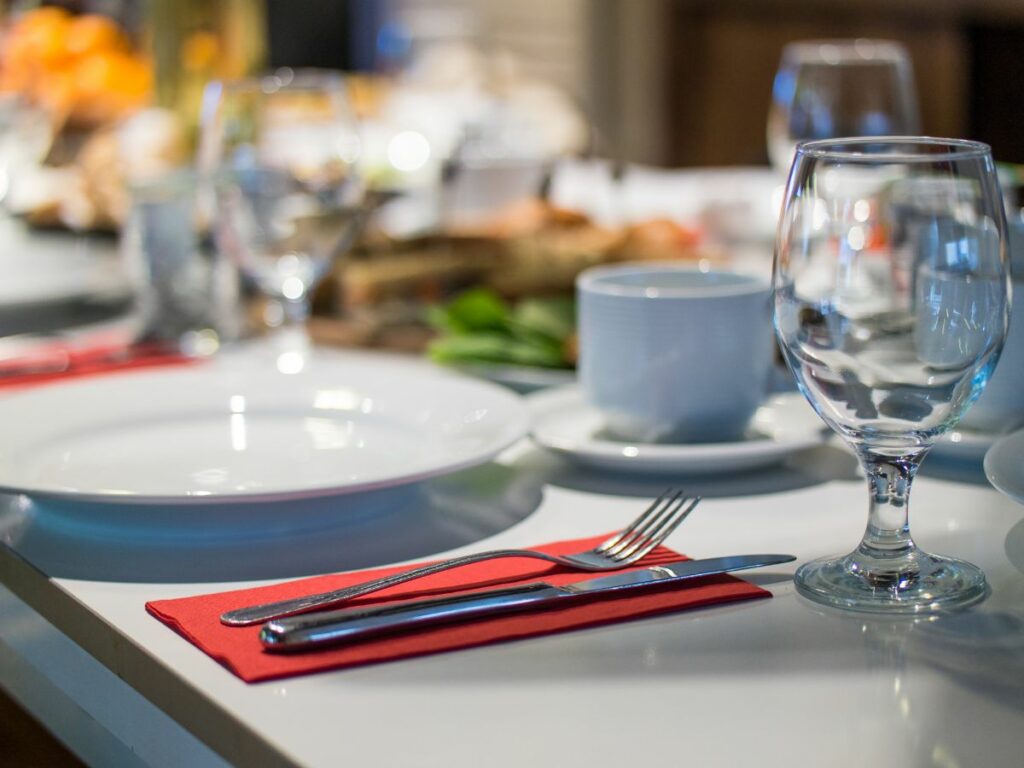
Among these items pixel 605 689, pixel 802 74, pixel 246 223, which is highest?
pixel 802 74

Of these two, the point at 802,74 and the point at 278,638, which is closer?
the point at 278,638

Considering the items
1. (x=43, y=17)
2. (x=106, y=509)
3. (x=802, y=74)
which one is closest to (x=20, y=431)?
(x=106, y=509)

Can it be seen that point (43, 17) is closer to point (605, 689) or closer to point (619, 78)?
point (605, 689)

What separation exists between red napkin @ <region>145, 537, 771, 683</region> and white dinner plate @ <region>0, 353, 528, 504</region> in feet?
0.22

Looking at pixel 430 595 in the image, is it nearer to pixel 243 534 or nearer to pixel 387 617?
pixel 387 617

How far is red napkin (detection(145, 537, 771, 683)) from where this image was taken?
0.47 meters

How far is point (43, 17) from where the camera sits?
1840 millimetres

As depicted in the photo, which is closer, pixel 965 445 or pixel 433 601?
pixel 433 601

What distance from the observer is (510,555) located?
531 mm

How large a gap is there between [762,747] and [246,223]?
684 mm

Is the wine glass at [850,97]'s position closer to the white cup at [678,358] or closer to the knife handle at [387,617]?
the white cup at [678,358]

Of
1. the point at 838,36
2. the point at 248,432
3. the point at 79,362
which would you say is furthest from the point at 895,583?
the point at 838,36

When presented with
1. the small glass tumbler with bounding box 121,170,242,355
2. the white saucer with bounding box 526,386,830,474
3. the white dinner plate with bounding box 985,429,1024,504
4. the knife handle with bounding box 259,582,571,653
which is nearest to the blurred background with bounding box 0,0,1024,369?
the small glass tumbler with bounding box 121,170,242,355

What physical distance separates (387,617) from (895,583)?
200 mm
